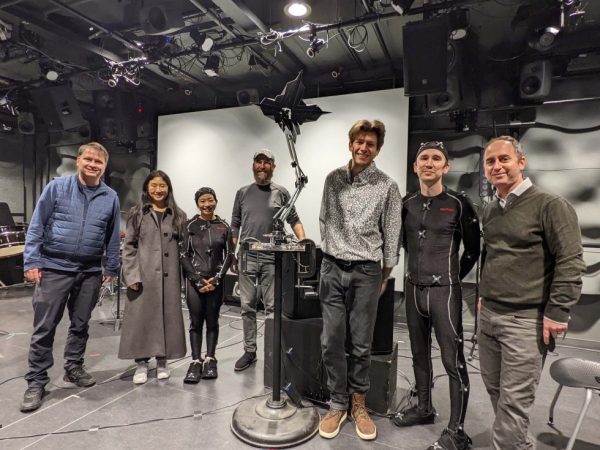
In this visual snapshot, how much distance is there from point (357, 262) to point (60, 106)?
567cm

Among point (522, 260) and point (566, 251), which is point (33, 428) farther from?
point (566, 251)

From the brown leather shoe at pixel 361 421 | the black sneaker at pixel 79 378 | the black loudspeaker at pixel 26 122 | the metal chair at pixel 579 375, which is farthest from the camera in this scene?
the black loudspeaker at pixel 26 122

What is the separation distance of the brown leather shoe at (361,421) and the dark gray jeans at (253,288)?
107 cm

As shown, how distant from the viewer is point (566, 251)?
53.7 inches

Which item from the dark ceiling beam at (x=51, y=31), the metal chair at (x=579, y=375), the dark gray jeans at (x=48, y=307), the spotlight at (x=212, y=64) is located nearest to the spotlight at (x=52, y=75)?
the dark ceiling beam at (x=51, y=31)

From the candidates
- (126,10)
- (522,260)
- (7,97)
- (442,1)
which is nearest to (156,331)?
(522,260)

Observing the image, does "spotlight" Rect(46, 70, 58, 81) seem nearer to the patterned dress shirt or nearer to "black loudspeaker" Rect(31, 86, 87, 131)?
"black loudspeaker" Rect(31, 86, 87, 131)

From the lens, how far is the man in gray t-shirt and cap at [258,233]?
2820 mm

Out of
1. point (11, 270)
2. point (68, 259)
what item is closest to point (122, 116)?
point (11, 270)

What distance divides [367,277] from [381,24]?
3163 mm

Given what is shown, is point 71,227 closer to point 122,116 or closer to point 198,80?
point 198,80

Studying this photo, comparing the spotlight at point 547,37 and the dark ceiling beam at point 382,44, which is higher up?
the dark ceiling beam at point 382,44

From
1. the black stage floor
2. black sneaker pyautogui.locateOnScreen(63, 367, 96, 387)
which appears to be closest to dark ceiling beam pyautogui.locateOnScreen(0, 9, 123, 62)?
the black stage floor

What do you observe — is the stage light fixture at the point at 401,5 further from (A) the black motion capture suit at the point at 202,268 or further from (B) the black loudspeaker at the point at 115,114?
(B) the black loudspeaker at the point at 115,114
